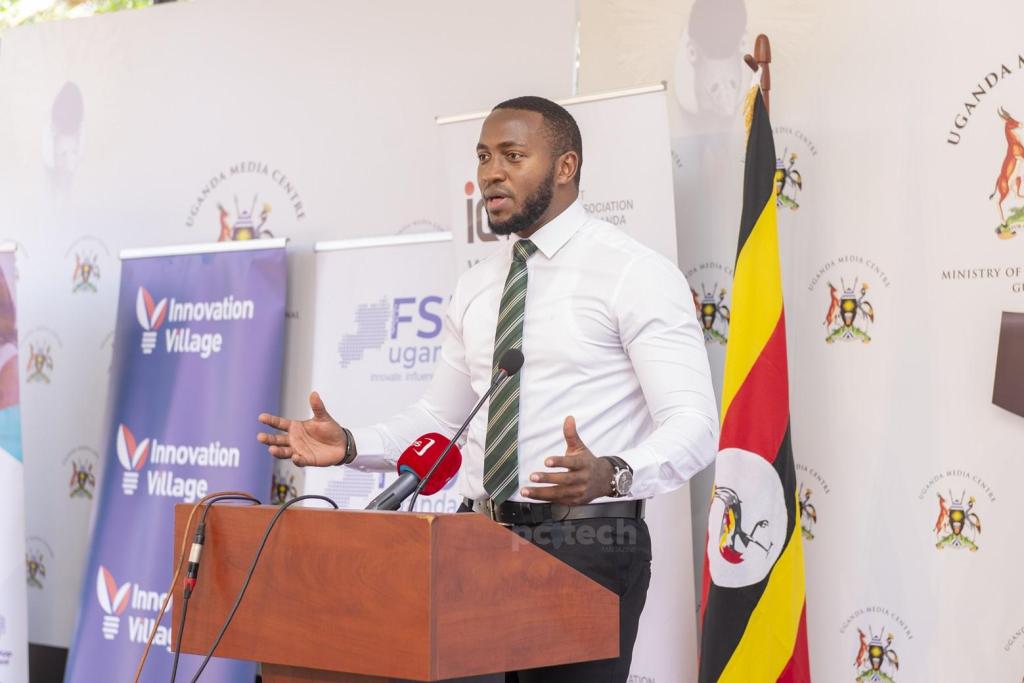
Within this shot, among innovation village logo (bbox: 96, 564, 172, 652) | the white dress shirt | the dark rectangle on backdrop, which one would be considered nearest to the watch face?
the white dress shirt

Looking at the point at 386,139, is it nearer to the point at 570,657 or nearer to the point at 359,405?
the point at 359,405

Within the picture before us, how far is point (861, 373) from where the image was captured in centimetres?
356

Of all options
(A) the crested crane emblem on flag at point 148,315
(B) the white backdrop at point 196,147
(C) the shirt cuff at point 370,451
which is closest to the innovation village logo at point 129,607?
(B) the white backdrop at point 196,147

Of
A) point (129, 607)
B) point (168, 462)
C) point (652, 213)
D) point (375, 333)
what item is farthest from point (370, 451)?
point (129, 607)

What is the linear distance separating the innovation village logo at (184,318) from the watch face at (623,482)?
2.95 m

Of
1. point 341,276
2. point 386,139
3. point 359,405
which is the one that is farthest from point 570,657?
point 386,139

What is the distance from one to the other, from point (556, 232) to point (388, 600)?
1.07 m

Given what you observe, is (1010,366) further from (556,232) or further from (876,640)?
(556,232)

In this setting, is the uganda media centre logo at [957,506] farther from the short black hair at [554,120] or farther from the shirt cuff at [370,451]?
the shirt cuff at [370,451]

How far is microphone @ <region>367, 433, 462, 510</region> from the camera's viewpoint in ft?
6.04

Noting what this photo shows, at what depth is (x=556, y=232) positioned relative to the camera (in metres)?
2.43

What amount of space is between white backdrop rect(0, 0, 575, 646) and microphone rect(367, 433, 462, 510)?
2515 mm

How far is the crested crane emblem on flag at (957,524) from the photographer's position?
3.34 metres

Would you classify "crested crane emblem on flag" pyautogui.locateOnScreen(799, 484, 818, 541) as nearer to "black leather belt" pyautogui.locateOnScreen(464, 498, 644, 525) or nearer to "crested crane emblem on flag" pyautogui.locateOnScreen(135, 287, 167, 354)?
"black leather belt" pyautogui.locateOnScreen(464, 498, 644, 525)
